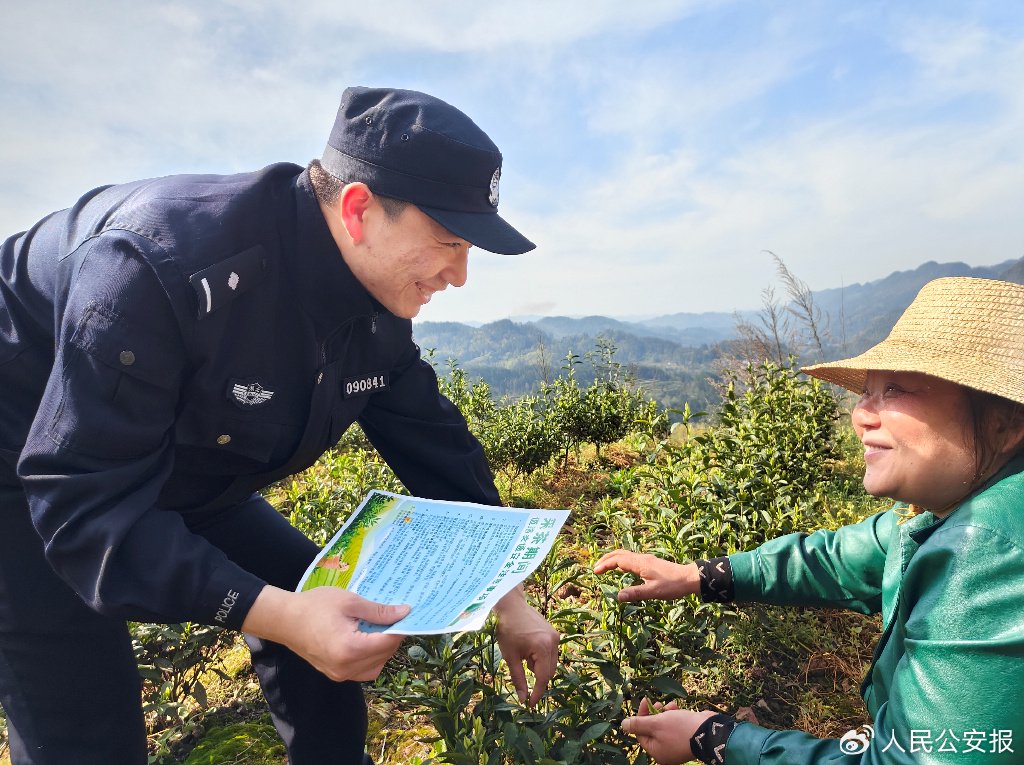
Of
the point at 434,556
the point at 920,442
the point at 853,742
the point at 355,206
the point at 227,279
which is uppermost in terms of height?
the point at 355,206

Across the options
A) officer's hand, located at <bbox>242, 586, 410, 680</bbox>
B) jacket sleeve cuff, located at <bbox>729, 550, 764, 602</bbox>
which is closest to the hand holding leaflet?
officer's hand, located at <bbox>242, 586, 410, 680</bbox>

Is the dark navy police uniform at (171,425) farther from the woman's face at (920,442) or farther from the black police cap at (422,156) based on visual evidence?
the woman's face at (920,442)

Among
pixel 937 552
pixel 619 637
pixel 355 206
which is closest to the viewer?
pixel 937 552

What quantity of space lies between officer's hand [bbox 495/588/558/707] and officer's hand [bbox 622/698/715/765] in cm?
28

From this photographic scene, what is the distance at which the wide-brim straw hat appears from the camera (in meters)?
1.43

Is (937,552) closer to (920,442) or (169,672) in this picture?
(920,442)

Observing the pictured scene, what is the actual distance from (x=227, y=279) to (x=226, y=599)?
0.69 meters

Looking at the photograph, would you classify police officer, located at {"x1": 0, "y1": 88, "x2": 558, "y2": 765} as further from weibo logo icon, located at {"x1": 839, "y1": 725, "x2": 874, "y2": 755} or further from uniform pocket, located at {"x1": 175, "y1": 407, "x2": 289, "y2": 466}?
weibo logo icon, located at {"x1": 839, "y1": 725, "x2": 874, "y2": 755}

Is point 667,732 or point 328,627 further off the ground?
point 328,627

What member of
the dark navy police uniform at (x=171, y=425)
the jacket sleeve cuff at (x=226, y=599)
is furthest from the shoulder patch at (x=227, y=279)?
the jacket sleeve cuff at (x=226, y=599)

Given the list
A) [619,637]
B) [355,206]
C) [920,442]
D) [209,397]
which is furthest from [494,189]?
[619,637]

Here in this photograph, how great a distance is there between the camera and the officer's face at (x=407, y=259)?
5.17 feet

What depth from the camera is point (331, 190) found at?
1.64 metres

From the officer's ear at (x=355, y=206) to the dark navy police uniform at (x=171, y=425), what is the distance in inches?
3.6
